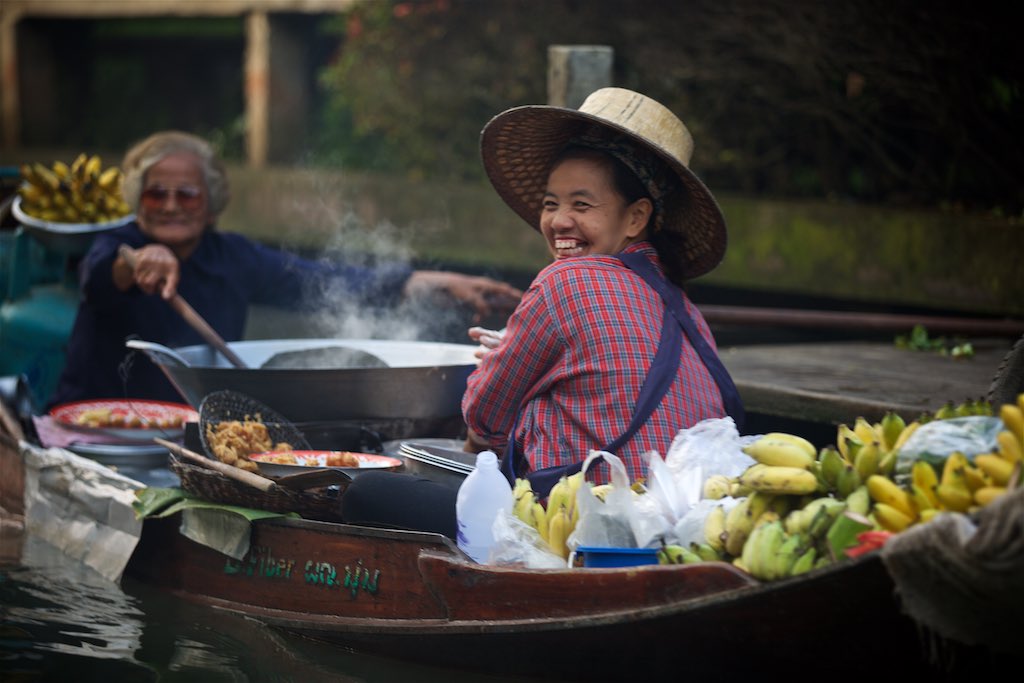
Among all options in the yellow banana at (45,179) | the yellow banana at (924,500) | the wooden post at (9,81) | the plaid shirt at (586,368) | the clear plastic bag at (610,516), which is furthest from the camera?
the wooden post at (9,81)

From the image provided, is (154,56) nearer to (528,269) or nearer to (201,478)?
(528,269)

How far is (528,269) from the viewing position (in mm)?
8344

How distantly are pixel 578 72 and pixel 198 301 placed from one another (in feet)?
6.22

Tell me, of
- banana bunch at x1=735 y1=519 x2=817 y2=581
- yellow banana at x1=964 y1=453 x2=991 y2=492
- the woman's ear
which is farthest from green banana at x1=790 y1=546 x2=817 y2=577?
the woman's ear

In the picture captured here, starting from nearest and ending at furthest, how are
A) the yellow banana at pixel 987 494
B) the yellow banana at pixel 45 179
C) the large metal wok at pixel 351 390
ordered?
the yellow banana at pixel 987 494 → the large metal wok at pixel 351 390 → the yellow banana at pixel 45 179

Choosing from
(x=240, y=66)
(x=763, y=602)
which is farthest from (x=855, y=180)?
(x=240, y=66)

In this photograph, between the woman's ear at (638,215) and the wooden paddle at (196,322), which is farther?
the wooden paddle at (196,322)

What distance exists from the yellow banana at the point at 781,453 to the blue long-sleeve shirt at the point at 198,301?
2.79 meters

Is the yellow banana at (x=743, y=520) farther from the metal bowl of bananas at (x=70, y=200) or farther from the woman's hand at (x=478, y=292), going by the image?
the metal bowl of bananas at (x=70, y=200)

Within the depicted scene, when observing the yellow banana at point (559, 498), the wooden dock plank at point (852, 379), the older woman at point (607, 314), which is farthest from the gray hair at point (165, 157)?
the yellow banana at point (559, 498)

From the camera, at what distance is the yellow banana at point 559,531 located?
3172mm

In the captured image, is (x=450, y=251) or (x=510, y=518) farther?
(x=450, y=251)

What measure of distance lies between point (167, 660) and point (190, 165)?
7.37 ft

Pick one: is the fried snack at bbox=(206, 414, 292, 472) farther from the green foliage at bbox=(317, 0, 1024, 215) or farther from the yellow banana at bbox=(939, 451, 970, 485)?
the green foliage at bbox=(317, 0, 1024, 215)
